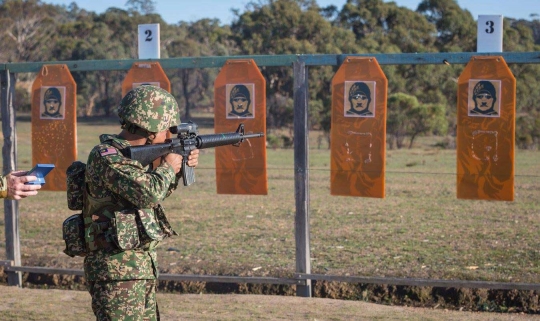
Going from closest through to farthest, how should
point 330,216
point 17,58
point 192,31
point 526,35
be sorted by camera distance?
point 330,216, point 526,35, point 17,58, point 192,31

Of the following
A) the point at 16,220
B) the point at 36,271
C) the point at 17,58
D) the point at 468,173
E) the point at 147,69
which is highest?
the point at 17,58

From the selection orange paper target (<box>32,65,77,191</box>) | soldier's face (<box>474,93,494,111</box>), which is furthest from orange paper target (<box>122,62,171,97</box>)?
soldier's face (<box>474,93,494,111</box>)

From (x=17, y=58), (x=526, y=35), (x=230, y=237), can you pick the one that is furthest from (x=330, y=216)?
(x=17, y=58)

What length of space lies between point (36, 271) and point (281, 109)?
22227 millimetres

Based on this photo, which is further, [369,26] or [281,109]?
[369,26]

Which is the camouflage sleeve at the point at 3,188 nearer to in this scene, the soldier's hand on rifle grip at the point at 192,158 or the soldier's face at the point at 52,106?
the soldier's hand on rifle grip at the point at 192,158

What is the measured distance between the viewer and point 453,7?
41375mm

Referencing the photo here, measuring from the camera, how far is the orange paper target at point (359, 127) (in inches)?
256

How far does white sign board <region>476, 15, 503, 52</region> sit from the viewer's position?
618 cm

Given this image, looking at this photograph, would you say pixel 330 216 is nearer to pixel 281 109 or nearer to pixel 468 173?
pixel 468 173

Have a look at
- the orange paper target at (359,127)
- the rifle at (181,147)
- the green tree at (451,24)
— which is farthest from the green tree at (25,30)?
the rifle at (181,147)

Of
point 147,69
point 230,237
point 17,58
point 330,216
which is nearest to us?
point 147,69

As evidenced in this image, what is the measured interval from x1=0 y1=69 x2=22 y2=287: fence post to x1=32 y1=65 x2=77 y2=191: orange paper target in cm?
22

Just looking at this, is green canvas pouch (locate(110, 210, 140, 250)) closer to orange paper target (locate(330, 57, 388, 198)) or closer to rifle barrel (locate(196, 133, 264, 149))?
rifle barrel (locate(196, 133, 264, 149))
